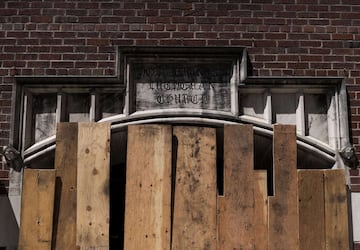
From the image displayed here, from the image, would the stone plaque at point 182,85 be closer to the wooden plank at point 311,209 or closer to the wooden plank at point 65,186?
the wooden plank at point 65,186

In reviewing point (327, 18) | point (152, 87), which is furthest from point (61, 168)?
point (327, 18)

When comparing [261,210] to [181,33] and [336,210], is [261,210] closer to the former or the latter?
[336,210]

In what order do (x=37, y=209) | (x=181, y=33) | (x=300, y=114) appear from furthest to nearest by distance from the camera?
(x=181, y=33) < (x=300, y=114) < (x=37, y=209)

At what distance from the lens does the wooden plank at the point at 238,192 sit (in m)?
4.59

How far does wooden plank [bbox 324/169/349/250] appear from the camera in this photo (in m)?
4.67

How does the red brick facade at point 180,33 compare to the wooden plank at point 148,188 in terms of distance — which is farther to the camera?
the red brick facade at point 180,33

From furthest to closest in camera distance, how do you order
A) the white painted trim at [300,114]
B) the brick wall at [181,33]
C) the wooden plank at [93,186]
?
1. the brick wall at [181,33]
2. the white painted trim at [300,114]
3. the wooden plank at [93,186]

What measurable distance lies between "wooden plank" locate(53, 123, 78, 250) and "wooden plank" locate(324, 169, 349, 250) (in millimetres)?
2271

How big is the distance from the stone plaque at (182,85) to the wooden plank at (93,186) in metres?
0.55

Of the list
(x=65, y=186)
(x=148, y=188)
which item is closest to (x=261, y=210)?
(x=148, y=188)

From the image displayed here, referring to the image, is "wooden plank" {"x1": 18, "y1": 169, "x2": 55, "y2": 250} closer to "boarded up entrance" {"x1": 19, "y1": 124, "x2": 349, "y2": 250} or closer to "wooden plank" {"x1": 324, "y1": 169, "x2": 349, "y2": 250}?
Answer: "boarded up entrance" {"x1": 19, "y1": 124, "x2": 349, "y2": 250}

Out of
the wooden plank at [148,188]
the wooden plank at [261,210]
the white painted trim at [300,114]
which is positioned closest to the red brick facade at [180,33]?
the white painted trim at [300,114]

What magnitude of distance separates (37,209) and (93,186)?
1.75 feet

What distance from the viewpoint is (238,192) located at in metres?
4.66
